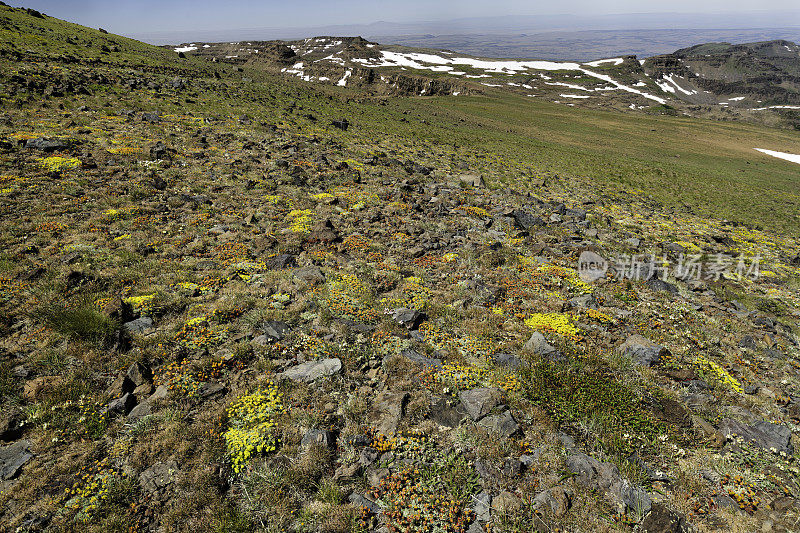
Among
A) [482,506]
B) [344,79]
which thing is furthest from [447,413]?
[344,79]

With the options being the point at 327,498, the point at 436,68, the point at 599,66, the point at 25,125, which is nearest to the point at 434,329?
the point at 327,498

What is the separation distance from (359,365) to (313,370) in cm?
115

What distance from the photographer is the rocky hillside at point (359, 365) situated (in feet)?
18.9

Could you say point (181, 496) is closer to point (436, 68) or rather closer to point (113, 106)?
point (113, 106)

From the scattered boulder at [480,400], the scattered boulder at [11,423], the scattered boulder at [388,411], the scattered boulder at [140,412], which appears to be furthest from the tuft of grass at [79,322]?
the scattered boulder at [480,400]

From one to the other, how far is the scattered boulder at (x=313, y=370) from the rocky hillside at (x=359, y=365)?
0.08m

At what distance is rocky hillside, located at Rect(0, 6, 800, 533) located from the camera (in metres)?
5.76

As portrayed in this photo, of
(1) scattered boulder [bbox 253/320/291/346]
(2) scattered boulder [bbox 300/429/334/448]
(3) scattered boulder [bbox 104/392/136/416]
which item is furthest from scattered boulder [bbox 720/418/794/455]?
(3) scattered boulder [bbox 104/392/136/416]

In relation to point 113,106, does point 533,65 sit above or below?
above

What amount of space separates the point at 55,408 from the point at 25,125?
23.6m

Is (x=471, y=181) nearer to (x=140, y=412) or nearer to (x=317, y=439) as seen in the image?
(x=317, y=439)

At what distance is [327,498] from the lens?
18.8ft

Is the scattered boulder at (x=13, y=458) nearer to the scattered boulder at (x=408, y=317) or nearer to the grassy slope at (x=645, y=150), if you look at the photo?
the scattered boulder at (x=408, y=317)

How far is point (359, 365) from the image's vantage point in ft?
28.2
